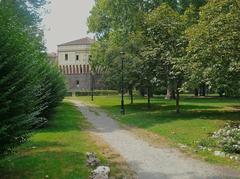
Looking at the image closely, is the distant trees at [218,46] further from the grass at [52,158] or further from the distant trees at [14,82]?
the distant trees at [14,82]

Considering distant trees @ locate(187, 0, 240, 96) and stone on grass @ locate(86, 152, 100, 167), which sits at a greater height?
distant trees @ locate(187, 0, 240, 96)

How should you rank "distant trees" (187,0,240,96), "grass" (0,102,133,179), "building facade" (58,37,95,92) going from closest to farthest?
"grass" (0,102,133,179) < "distant trees" (187,0,240,96) < "building facade" (58,37,95,92)

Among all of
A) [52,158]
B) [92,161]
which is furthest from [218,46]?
[92,161]

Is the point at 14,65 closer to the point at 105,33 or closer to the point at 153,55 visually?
the point at 153,55

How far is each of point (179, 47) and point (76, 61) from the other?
241 feet

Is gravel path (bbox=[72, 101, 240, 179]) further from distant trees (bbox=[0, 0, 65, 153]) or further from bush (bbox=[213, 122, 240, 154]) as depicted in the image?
distant trees (bbox=[0, 0, 65, 153])

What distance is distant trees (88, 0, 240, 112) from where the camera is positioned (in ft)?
80.6

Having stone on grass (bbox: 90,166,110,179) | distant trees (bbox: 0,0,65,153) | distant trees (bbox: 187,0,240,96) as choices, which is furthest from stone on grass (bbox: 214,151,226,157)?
distant trees (bbox: 187,0,240,96)

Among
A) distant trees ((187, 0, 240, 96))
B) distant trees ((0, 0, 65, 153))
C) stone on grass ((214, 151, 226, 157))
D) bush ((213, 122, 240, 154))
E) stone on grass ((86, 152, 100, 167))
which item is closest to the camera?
distant trees ((0, 0, 65, 153))

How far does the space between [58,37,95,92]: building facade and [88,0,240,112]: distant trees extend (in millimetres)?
52191

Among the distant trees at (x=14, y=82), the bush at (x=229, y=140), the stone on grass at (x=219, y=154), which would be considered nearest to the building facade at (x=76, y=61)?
the bush at (x=229, y=140)

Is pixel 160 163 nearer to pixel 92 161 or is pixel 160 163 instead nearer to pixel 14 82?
pixel 92 161

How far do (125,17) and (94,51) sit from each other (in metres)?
16.5

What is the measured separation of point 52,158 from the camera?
47.2ft
